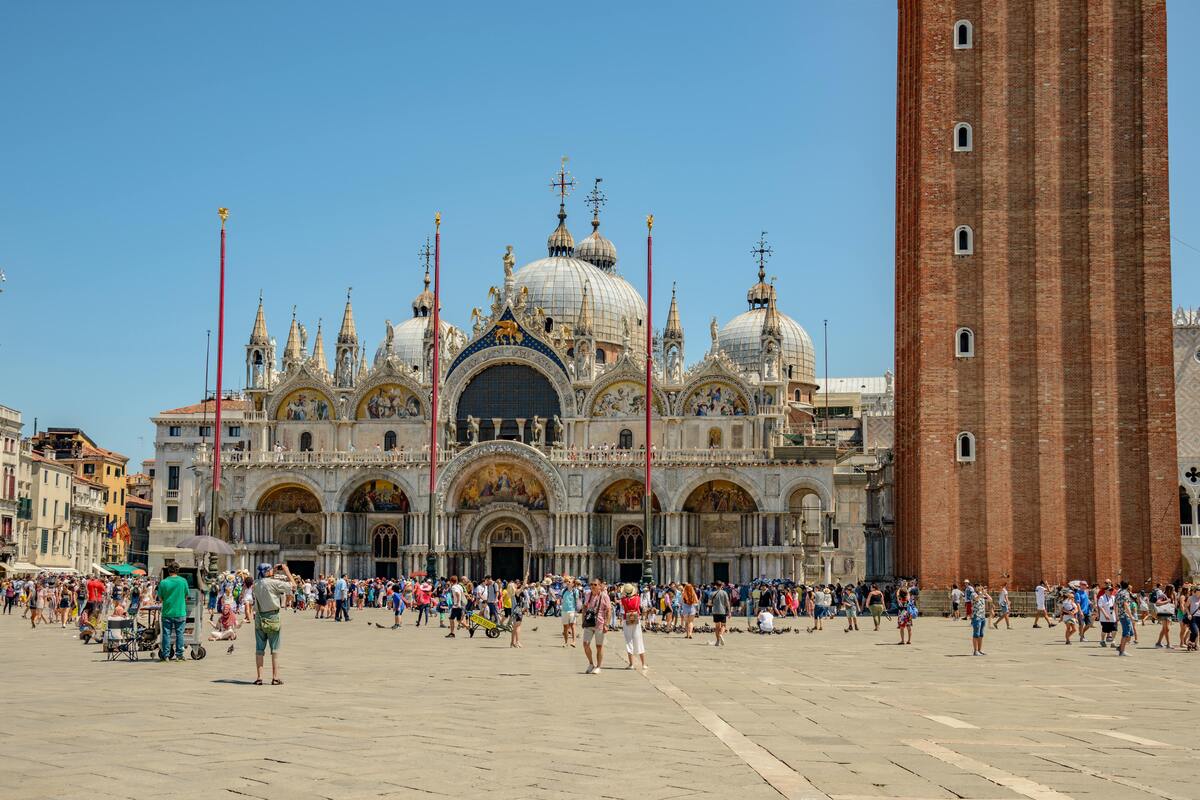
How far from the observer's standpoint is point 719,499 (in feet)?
202

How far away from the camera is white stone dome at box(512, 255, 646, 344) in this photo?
74125 millimetres

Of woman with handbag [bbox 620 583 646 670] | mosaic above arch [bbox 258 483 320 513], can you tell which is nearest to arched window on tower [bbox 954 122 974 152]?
woman with handbag [bbox 620 583 646 670]

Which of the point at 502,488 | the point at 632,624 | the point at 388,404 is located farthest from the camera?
the point at 388,404

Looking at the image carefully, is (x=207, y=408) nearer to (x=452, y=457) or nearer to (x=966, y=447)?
(x=452, y=457)

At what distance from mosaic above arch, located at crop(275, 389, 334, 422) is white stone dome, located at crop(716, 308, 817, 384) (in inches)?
1084

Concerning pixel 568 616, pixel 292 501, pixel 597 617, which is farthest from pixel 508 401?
pixel 597 617

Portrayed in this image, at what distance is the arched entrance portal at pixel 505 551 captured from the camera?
63344 millimetres

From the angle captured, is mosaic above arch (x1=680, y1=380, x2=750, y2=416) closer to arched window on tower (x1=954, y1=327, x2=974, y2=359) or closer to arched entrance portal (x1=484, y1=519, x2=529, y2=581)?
arched entrance portal (x1=484, y1=519, x2=529, y2=581)

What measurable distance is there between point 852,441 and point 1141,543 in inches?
Result: 1667

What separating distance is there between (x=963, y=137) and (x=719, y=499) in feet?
69.8

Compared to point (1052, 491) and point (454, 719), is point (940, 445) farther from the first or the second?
point (454, 719)

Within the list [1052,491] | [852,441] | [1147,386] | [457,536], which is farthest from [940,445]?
[852,441]

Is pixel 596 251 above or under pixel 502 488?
above

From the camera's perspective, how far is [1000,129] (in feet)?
149
